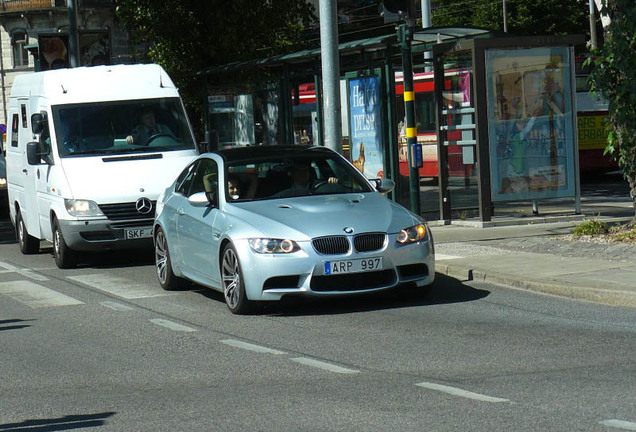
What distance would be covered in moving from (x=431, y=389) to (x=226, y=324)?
351cm

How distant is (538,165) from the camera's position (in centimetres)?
1789

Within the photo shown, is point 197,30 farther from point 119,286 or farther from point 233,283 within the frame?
point 233,283

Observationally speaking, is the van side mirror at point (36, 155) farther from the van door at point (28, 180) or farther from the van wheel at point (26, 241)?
the van wheel at point (26, 241)

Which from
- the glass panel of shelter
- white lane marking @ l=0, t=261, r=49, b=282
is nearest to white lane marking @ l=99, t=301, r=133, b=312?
white lane marking @ l=0, t=261, r=49, b=282

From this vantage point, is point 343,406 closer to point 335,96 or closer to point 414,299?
point 414,299

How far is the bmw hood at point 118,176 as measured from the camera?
1509 centimetres

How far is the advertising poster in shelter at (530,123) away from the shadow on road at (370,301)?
616cm

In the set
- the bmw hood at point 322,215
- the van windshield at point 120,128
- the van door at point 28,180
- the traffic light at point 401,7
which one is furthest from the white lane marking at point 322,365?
the van door at point 28,180

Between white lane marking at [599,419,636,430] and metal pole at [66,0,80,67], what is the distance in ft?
78.4

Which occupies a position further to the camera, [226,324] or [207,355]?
[226,324]

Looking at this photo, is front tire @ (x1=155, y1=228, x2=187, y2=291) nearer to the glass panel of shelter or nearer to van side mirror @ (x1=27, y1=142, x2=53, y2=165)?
van side mirror @ (x1=27, y1=142, x2=53, y2=165)

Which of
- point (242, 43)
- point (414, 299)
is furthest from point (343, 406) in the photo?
point (242, 43)

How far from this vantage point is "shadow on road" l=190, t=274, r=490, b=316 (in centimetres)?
1071

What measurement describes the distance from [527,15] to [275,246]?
52.6 metres
